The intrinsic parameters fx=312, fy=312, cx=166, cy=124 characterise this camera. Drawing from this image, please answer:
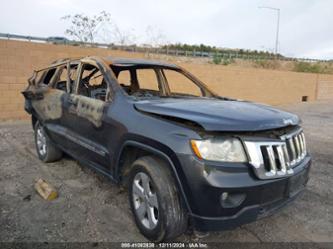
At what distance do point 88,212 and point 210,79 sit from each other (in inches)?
449

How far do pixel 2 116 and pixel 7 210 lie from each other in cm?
627

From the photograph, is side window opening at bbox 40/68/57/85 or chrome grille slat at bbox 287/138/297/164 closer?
chrome grille slat at bbox 287/138/297/164

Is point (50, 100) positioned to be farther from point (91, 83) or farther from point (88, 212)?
point (88, 212)

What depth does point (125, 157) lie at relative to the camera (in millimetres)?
3205

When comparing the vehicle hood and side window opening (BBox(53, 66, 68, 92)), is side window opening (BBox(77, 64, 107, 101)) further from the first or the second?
the vehicle hood

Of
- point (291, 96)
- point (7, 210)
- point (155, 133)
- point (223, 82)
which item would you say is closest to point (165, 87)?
point (155, 133)

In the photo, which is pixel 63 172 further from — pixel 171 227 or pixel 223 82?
pixel 223 82

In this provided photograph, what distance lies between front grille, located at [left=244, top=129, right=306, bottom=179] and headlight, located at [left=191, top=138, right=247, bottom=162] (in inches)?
2.9

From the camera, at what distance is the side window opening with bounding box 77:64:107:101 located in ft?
12.3

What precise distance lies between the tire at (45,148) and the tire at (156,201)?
7.93 ft

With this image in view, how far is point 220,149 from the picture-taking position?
2438mm

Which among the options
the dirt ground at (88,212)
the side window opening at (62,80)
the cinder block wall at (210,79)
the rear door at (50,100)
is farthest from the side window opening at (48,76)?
the cinder block wall at (210,79)

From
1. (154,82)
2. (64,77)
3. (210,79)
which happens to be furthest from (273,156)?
(210,79)

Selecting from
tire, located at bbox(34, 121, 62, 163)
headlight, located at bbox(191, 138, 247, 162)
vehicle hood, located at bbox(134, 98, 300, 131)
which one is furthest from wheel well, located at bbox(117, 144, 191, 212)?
tire, located at bbox(34, 121, 62, 163)
